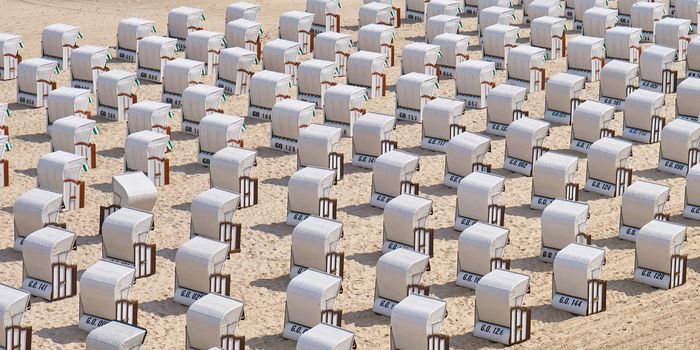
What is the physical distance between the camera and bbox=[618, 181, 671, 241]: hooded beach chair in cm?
4966

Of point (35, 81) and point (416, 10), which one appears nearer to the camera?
point (35, 81)

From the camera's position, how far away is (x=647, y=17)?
74938 mm

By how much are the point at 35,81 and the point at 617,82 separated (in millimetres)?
25097

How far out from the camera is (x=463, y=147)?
54.6 meters

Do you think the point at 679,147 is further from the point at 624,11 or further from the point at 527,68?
the point at 624,11

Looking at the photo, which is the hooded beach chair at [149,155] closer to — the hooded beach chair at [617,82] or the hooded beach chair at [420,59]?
the hooded beach chair at [420,59]

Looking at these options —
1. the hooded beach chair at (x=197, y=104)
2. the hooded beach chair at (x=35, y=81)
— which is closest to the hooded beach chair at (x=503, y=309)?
the hooded beach chair at (x=197, y=104)

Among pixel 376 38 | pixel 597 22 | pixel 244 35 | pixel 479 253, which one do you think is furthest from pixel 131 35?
pixel 479 253

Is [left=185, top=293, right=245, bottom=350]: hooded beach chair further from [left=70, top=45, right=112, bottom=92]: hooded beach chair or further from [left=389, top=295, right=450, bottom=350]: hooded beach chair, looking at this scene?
[left=70, top=45, right=112, bottom=92]: hooded beach chair

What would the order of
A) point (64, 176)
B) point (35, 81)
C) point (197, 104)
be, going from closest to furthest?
1. point (64, 176)
2. point (197, 104)
3. point (35, 81)

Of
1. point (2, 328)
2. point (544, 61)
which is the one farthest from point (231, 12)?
point (2, 328)

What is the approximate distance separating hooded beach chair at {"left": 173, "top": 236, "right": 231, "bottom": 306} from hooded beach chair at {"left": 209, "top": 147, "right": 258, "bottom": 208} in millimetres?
7700

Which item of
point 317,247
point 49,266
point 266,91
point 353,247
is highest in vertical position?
point 266,91

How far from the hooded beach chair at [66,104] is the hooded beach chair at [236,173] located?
9.30m
